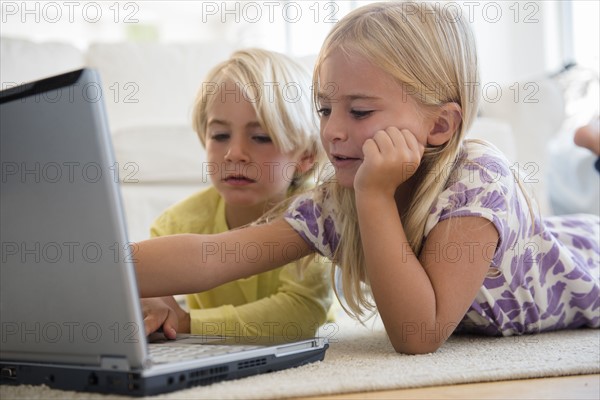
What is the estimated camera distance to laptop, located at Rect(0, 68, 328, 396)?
2.22 ft

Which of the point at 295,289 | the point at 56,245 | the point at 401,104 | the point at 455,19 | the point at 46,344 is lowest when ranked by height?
the point at 295,289

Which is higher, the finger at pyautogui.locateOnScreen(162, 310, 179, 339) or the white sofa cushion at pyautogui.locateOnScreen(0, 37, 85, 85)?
the white sofa cushion at pyautogui.locateOnScreen(0, 37, 85, 85)

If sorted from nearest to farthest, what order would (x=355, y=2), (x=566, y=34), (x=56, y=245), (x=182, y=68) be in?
(x=56, y=245) → (x=182, y=68) → (x=566, y=34) → (x=355, y=2)

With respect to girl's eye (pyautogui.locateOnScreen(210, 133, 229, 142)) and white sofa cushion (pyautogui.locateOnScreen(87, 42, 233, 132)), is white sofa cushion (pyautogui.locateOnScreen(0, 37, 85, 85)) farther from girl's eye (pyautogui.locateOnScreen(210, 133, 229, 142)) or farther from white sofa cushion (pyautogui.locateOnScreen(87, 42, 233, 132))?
girl's eye (pyautogui.locateOnScreen(210, 133, 229, 142))

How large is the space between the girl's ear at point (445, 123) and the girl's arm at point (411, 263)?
12 cm

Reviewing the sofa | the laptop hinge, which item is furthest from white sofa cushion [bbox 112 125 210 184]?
the laptop hinge

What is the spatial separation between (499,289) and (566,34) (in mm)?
2564

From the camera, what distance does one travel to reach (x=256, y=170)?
1444 mm

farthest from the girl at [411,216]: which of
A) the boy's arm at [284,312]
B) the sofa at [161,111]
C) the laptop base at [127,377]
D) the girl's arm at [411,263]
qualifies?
the sofa at [161,111]

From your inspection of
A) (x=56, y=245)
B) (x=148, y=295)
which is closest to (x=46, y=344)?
(x=56, y=245)

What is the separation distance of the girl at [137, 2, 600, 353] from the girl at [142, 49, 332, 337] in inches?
5.8

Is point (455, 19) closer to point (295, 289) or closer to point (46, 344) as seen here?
point (295, 289)

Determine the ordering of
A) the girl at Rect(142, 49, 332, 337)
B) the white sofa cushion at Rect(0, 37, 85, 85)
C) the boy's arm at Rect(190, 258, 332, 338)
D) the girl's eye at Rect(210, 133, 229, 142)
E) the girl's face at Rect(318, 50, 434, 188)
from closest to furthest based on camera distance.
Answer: the girl's face at Rect(318, 50, 434, 188) < the boy's arm at Rect(190, 258, 332, 338) < the girl at Rect(142, 49, 332, 337) < the girl's eye at Rect(210, 133, 229, 142) < the white sofa cushion at Rect(0, 37, 85, 85)

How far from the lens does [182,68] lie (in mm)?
2645
